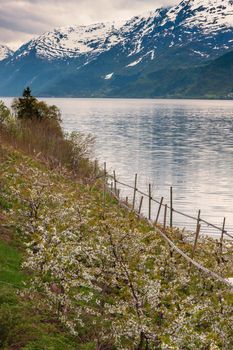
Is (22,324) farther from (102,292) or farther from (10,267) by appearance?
(10,267)

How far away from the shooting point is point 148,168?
284 feet

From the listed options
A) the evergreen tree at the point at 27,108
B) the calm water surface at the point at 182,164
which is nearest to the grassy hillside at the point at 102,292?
the calm water surface at the point at 182,164

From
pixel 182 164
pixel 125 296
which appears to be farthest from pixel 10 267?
pixel 182 164

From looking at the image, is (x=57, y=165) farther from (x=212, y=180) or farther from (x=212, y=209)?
(x=212, y=180)

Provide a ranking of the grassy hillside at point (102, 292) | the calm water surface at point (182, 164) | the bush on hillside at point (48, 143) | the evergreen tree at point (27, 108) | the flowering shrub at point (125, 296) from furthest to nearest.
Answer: the evergreen tree at point (27, 108) < the calm water surface at point (182, 164) < the bush on hillside at point (48, 143) < the grassy hillside at point (102, 292) < the flowering shrub at point (125, 296)

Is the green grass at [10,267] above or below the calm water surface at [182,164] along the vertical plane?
above

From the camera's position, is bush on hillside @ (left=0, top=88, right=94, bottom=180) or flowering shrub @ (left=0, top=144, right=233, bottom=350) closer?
flowering shrub @ (left=0, top=144, right=233, bottom=350)

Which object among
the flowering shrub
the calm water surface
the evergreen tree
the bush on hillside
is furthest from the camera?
the evergreen tree

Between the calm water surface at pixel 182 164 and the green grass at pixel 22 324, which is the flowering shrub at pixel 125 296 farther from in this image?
the calm water surface at pixel 182 164

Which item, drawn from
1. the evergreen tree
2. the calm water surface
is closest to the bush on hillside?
the evergreen tree

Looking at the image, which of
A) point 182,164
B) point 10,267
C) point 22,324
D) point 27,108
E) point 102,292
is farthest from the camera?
point 182,164

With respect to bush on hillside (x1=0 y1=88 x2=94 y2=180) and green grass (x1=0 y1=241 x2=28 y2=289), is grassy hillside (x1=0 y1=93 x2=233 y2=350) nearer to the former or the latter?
green grass (x1=0 y1=241 x2=28 y2=289)

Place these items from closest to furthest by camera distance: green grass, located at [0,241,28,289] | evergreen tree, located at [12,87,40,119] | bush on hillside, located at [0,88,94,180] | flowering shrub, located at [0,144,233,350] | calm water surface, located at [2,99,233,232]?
1. flowering shrub, located at [0,144,233,350]
2. green grass, located at [0,241,28,289]
3. bush on hillside, located at [0,88,94,180]
4. calm water surface, located at [2,99,233,232]
5. evergreen tree, located at [12,87,40,119]

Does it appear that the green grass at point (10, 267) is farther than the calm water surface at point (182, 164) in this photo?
No
